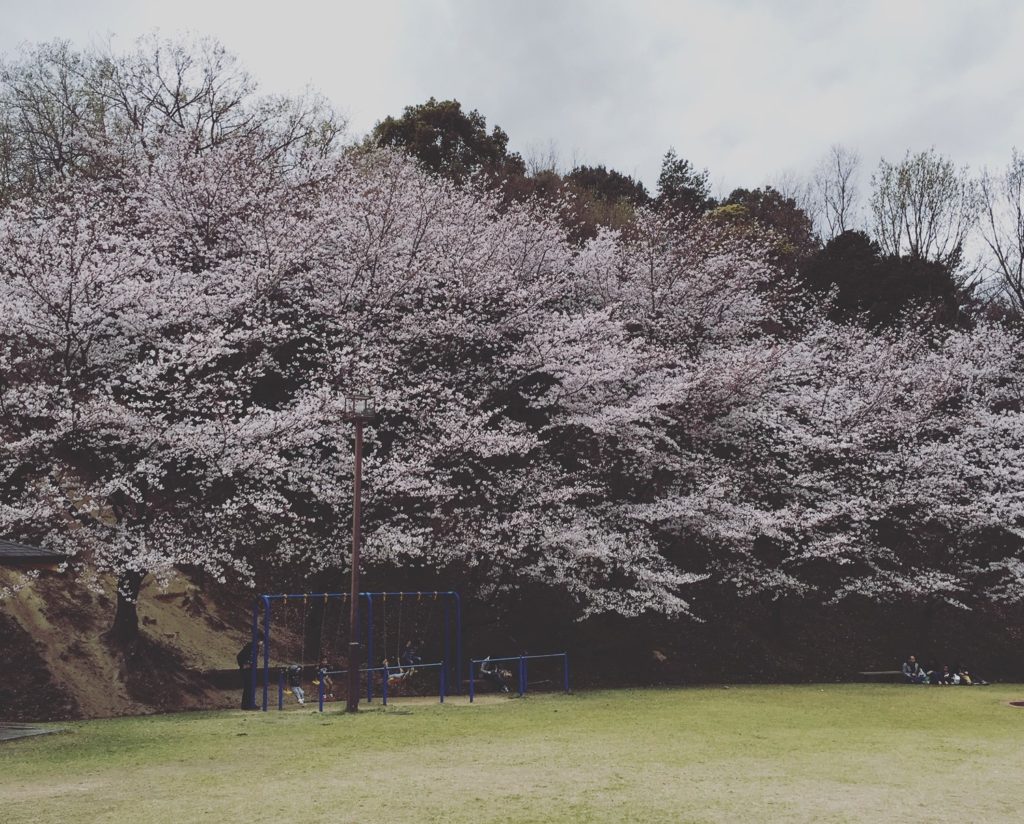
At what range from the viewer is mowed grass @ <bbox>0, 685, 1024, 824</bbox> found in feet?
26.8

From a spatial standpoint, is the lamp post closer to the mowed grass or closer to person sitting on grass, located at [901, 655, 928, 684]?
the mowed grass

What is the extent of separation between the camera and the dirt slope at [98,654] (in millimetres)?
16312

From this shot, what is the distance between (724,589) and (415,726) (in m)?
16.3

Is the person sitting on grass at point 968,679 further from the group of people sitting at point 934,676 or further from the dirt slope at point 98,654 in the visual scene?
the dirt slope at point 98,654

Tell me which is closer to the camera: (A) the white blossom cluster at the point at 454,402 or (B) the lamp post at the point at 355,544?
(B) the lamp post at the point at 355,544

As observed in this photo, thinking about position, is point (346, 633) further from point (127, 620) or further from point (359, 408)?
point (359, 408)

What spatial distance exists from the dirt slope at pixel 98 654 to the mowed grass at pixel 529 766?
162 cm

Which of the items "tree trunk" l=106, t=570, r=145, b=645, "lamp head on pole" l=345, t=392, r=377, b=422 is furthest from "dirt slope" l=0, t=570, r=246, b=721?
"lamp head on pole" l=345, t=392, r=377, b=422

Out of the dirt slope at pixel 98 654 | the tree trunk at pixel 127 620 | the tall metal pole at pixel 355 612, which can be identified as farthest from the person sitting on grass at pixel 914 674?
the tree trunk at pixel 127 620

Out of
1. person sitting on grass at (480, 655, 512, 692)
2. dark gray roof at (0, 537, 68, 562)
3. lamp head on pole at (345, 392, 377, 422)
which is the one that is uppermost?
lamp head on pole at (345, 392, 377, 422)

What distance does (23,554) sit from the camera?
39.4ft

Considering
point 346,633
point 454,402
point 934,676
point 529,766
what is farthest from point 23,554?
point 934,676

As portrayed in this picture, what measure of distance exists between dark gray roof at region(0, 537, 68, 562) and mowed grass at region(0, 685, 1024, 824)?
2.43 metres

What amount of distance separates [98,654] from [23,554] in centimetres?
660
